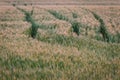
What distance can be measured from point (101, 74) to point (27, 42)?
3727 mm

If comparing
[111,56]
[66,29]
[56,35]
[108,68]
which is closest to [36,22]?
[66,29]

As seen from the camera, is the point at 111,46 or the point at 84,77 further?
the point at 111,46

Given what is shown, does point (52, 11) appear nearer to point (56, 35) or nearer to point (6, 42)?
point (56, 35)

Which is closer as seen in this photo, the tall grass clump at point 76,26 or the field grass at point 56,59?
the field grass at point 56,59

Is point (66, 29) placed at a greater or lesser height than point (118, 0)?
greater

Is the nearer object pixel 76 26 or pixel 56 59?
pixel 56 59

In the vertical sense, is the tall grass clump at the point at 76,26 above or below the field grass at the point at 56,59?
below

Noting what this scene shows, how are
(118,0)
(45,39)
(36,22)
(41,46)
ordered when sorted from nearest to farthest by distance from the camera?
1. (41,46)
2. (45,39)
3. (36,22)
4. (118,0)

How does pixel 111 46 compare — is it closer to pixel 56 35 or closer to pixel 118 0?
pixel 56 35

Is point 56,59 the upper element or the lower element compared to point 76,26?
upper

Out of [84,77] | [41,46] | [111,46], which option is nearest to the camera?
[84,77]

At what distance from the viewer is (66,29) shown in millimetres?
13688

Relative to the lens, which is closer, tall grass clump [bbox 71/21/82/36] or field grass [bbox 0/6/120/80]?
field grass [bbox 0/6/120/80]

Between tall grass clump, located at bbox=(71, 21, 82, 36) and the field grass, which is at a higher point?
the field grass
